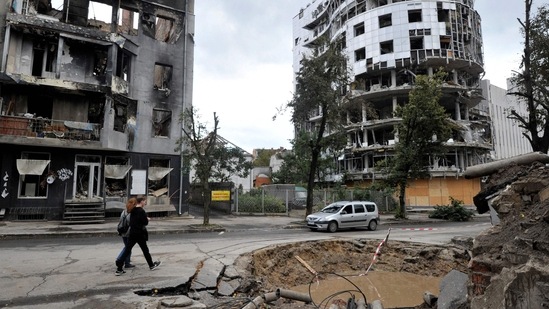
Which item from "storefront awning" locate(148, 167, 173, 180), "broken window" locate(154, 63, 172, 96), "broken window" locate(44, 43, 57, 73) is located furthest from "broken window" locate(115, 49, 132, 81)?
"storefront awning" locate(148, 167, 173, 180)

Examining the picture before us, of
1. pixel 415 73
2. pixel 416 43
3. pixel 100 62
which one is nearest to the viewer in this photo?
pixel 100 62

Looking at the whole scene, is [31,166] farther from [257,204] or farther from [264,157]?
[264,157]

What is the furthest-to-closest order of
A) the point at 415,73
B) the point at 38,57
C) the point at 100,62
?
the point at 415,73
the point at 100,62
the point at 38,57

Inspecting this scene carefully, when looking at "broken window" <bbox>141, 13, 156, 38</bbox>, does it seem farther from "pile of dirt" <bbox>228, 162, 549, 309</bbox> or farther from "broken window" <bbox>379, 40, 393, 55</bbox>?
"broken window" <bbox>379, 40, 393, 55</bbox>

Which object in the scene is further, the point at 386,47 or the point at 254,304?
the point at 386,47

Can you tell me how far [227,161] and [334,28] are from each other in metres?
43.2

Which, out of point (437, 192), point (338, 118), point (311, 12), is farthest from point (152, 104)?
point (311, 12)

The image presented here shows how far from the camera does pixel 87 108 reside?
20875 millimetres

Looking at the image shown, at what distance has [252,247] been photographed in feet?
37.9

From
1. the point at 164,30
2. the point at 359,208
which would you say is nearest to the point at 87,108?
the point at 164,30

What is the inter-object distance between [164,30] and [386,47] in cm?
3424

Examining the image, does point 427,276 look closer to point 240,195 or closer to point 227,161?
point 227,161

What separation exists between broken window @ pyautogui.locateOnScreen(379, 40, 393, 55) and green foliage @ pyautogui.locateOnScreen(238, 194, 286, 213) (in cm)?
3186

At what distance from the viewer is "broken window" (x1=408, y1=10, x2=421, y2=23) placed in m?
47.4
